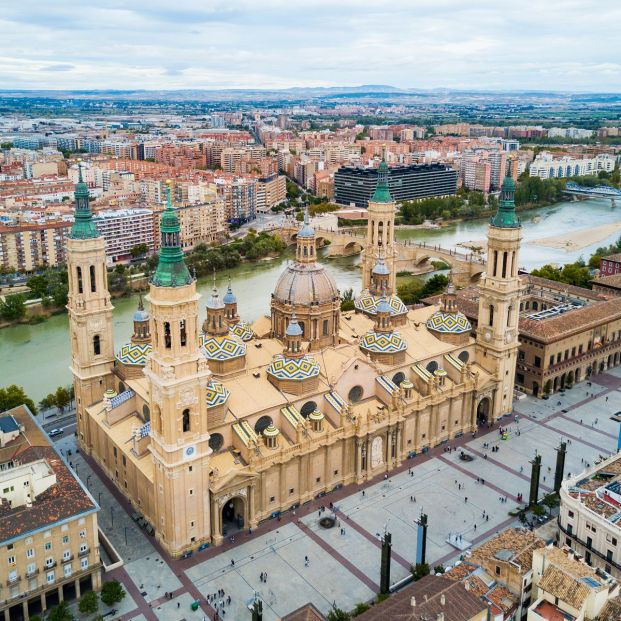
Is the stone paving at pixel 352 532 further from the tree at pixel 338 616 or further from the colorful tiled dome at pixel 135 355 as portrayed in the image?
the colorful tiled dome at pixel 135 355

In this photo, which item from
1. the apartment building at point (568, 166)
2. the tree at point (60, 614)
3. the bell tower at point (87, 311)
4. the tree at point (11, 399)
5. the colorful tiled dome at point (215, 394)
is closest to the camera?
the tree at point (60, 614)

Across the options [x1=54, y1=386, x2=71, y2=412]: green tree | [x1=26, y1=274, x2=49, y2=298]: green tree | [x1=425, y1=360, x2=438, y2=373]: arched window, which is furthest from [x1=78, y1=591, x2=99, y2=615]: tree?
[x1=26, y1=274, x2=49, y2=298]: green tree

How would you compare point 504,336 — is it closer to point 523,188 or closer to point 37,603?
point 37,603

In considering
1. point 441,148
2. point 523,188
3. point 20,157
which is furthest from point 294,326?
point 441,148

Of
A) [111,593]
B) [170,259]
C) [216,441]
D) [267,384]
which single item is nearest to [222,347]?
[267,384]

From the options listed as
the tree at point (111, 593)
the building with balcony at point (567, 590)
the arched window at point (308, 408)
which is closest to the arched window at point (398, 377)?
the arched window at point (308, 408)

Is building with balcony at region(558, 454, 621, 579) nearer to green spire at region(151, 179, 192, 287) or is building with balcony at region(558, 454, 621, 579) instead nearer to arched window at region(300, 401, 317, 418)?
arched window at region(300, 401, 317, 418)

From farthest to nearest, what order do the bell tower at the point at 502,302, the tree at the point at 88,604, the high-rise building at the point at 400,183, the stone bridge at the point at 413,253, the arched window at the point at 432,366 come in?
the high-rise building at the point at 400,183 < the stone bridge at the point at 413,253 < the arched window at the point at 432,366 < the bell tower at the point at 502,302 < the tree at the point at 88,604
